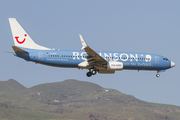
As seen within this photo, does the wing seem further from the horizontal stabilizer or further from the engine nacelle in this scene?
the horizontal stabilizer

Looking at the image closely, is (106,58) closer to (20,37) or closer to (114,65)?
(114,65)

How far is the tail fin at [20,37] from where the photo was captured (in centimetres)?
6631

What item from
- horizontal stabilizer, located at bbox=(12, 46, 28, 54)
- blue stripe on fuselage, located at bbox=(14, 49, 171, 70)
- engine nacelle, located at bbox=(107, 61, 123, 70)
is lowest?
engine nacelle, located at bbox=(107, 61, 123, 70)

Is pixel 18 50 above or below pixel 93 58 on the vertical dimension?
above

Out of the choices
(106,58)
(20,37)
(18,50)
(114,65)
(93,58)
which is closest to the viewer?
(93,58)

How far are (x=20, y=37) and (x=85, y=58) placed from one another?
1447 cm

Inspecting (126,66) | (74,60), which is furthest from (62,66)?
(126,66)

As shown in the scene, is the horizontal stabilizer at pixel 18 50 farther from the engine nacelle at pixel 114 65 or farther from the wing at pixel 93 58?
the engine nacelle at pixel 114 65

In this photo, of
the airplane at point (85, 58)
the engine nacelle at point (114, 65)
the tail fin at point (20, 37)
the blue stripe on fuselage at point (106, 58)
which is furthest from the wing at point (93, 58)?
the tail fin at point (20, 37)

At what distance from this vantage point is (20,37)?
6694 cm

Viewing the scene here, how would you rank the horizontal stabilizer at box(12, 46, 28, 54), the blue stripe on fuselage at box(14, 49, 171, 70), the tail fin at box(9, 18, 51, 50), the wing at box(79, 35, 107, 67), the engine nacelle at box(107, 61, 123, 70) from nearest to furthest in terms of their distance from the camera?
the wing at box(79, 35, 107, 67) < the horizontal stabilizer at box(12, 46, 28, 54) < the engine nacelle at box(107, 61, 123, 70) < the blue stripe on fuselage at box(14, 49, 171, 70) < the tail fin at box(9, 18, 51, 50)

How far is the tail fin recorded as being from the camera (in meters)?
66.3

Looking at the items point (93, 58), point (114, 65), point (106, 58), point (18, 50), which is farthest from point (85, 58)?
point (18, 50)

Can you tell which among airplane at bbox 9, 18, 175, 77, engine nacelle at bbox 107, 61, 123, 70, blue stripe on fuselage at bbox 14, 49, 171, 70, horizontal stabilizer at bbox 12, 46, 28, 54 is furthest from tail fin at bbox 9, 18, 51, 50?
engine nacelle at bbox 107, 61, 123, 70
